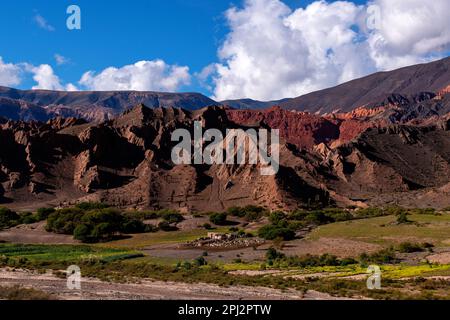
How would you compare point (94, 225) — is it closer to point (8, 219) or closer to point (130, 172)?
point (8, 219)

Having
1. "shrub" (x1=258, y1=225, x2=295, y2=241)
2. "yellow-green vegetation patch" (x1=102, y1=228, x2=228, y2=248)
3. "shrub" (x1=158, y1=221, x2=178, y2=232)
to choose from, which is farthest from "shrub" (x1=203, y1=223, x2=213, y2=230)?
"shrub" (x1=258, y1=225, x2=295, y2=241)

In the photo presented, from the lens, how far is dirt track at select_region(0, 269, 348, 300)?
30.5 m

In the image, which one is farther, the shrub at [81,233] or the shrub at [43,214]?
the shrub at [43,214]

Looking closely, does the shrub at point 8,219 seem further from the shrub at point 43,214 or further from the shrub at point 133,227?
the shrub at point 133,227

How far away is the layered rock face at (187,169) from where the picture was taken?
127125mm

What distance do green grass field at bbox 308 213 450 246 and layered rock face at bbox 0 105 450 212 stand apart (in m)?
29.1

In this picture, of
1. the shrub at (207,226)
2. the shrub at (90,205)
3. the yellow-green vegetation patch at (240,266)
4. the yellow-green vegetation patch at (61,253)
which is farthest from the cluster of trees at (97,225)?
the yellow-green vegetation patch at (240,266)

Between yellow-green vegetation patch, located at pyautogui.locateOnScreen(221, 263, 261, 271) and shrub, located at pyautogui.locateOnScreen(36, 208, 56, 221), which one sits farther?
shrub, located at pyautogui.locateOnScreen(36, 208, 56, 221)

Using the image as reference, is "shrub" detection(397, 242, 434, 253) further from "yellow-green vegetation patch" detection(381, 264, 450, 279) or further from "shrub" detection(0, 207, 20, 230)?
"shrub" detection(0, 207, 20, 230)

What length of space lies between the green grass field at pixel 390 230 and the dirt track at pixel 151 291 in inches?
1463

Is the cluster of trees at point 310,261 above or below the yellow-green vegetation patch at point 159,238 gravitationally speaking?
above

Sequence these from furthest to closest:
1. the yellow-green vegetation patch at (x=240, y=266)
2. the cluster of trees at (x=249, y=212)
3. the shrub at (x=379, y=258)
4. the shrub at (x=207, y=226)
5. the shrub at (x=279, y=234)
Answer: the cluster of trees at (x=249, y=212) → the shrub at (x=207, y=226) → the shrub at (x=279, y=234) → the shrub at (x=379, y=258) → the yellow-green vegetation patch at (x=240, y=266)
